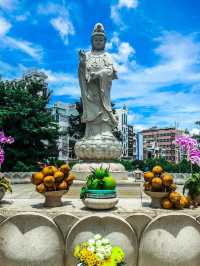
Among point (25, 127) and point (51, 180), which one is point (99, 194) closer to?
point (51, 180)

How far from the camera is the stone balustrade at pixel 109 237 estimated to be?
3914 mm

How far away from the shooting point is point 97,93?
32.1 feet

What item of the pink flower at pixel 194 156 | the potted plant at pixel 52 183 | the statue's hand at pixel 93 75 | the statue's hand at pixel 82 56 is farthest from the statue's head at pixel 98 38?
the potted plant at pixel 52 183

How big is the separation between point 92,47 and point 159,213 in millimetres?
6841

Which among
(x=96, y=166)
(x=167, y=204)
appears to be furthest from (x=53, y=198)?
(x=96, y=166)

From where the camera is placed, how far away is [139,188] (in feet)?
26.8

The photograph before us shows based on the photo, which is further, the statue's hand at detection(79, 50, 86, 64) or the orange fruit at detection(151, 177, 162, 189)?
the statue's hand at detection(79, 50, 86, 64)

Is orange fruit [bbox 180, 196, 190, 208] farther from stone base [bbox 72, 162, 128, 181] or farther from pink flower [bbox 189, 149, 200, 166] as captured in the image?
stone base [bbox 72, 162, 128, 181]

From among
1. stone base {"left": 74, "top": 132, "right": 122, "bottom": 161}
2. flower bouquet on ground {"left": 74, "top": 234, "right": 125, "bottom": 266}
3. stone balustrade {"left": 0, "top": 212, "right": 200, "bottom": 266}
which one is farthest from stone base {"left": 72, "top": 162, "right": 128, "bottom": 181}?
flower bouquet on ground {"left": 74, "top": 234, "right": 125, "bottom": 266}

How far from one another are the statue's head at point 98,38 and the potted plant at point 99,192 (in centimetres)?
613

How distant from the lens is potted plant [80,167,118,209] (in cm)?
429

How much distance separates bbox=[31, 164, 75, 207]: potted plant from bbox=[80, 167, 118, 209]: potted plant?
0.32 meters

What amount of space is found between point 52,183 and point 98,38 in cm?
634

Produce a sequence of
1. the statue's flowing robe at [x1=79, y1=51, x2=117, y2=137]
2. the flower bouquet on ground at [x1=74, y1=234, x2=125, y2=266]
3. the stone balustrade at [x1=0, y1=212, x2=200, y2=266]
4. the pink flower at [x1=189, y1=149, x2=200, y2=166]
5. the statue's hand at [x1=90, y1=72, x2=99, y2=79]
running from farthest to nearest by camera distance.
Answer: the statue's flowing robe at [x1=79, y1=51, x2=117, y2=137], the statue's hand at [x1=90, y1=72, x2=99, y2=79], the pink flower at [x1=189, y1=149, x2=200, y2=166], the stone balustrade at [x1=0, y1=212, x2=200, y2=266], the flower bouquet on ground at [x1=74, y1=234, x2=125, y2=266]
